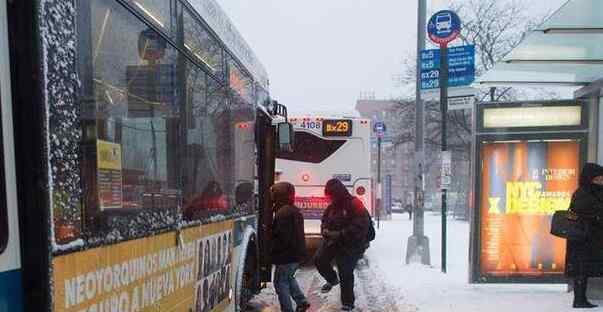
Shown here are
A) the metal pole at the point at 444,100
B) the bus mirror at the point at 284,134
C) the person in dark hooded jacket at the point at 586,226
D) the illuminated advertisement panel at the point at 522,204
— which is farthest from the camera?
the metal pole at the point at 444,100

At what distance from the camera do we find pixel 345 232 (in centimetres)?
694

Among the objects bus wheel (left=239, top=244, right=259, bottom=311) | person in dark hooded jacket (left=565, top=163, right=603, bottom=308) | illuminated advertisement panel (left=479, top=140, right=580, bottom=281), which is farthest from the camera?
illuminated advertisement panel (left=479, top=140, right=580, bottom=281)

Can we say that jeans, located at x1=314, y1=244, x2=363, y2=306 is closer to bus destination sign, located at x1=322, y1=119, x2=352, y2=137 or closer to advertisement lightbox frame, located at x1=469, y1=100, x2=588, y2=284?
advertisement lightbox frame, located at x1=469, y1=100, x2=588, y2=284

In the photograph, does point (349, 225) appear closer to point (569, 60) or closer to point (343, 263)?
point (343, 263)

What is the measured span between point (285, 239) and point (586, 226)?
3.32m

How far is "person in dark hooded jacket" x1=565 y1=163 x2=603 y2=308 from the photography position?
6457 millimetres

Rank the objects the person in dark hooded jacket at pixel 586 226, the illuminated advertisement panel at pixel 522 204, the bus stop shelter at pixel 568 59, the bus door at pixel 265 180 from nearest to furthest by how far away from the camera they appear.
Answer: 1. the bus stop shelter at pixel 568 59
2. the person in dark hooded jacket at pixel 586 226
3. the bus door at pixel 265 180
4. the illuminated advertisement panel at pixel 522 204

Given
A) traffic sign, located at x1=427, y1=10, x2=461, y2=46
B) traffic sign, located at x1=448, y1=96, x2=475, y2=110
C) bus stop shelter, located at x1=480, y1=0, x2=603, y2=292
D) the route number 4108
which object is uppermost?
traffic sign, located at x1=427, y1=10, x2=461, y2=46

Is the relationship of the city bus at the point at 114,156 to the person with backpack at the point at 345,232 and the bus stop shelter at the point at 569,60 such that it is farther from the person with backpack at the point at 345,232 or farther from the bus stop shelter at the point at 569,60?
the bus stop shelter at the point at 569,60

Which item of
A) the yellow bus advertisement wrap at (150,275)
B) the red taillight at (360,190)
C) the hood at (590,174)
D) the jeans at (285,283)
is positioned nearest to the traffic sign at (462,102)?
the red taillight at (360,190)

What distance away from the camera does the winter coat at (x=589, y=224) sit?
6461 millimetres

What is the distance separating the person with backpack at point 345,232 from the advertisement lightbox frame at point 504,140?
165cm

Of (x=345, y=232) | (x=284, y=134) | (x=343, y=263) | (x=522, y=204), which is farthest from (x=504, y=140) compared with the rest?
(x=284, y=134)

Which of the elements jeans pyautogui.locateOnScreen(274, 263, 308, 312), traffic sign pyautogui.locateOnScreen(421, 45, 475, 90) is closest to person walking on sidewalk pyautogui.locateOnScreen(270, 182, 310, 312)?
jeans pyautogui.locateOnScreen(274, 263, 308, 312)
